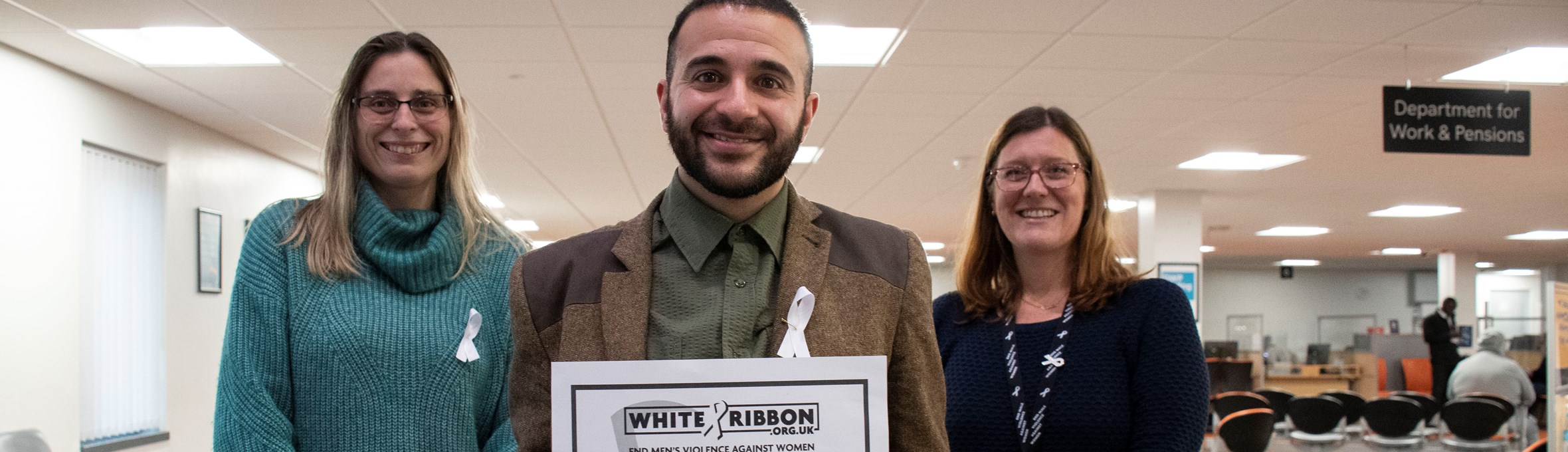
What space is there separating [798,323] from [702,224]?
0.16 meters

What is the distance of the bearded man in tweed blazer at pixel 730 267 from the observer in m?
1.06

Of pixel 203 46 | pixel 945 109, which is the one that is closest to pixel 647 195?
pixel 945 109

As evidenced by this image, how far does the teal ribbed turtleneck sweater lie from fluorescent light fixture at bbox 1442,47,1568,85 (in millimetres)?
5135

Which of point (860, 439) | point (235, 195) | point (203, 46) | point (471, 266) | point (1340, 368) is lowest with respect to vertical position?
point (1340, 368)

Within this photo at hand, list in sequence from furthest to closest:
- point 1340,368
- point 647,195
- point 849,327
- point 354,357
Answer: point 1340,368 < point 647,195 < point 354,357 < point 849,327

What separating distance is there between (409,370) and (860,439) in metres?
0.92

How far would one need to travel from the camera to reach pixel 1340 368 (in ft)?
48.8

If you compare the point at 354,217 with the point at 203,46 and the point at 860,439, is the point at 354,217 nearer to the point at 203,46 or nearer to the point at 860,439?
the point at 860,439

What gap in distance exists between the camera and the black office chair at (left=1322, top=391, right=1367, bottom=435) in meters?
8.88

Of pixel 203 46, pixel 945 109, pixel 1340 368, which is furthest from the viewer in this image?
pixel 1340 368

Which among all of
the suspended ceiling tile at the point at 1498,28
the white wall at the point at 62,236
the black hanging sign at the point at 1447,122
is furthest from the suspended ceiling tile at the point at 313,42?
the black hanging sign at the point at 1447,122

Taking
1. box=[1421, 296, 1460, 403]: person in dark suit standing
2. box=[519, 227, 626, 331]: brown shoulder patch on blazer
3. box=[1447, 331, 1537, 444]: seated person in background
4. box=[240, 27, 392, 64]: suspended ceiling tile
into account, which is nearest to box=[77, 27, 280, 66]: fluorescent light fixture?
box=[240, 27, 392, 64]: suspended ceiling tile

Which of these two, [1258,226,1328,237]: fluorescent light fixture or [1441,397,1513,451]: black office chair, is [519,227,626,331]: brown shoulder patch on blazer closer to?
[1441,397,1513,451]: black office chair

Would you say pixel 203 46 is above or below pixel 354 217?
above
